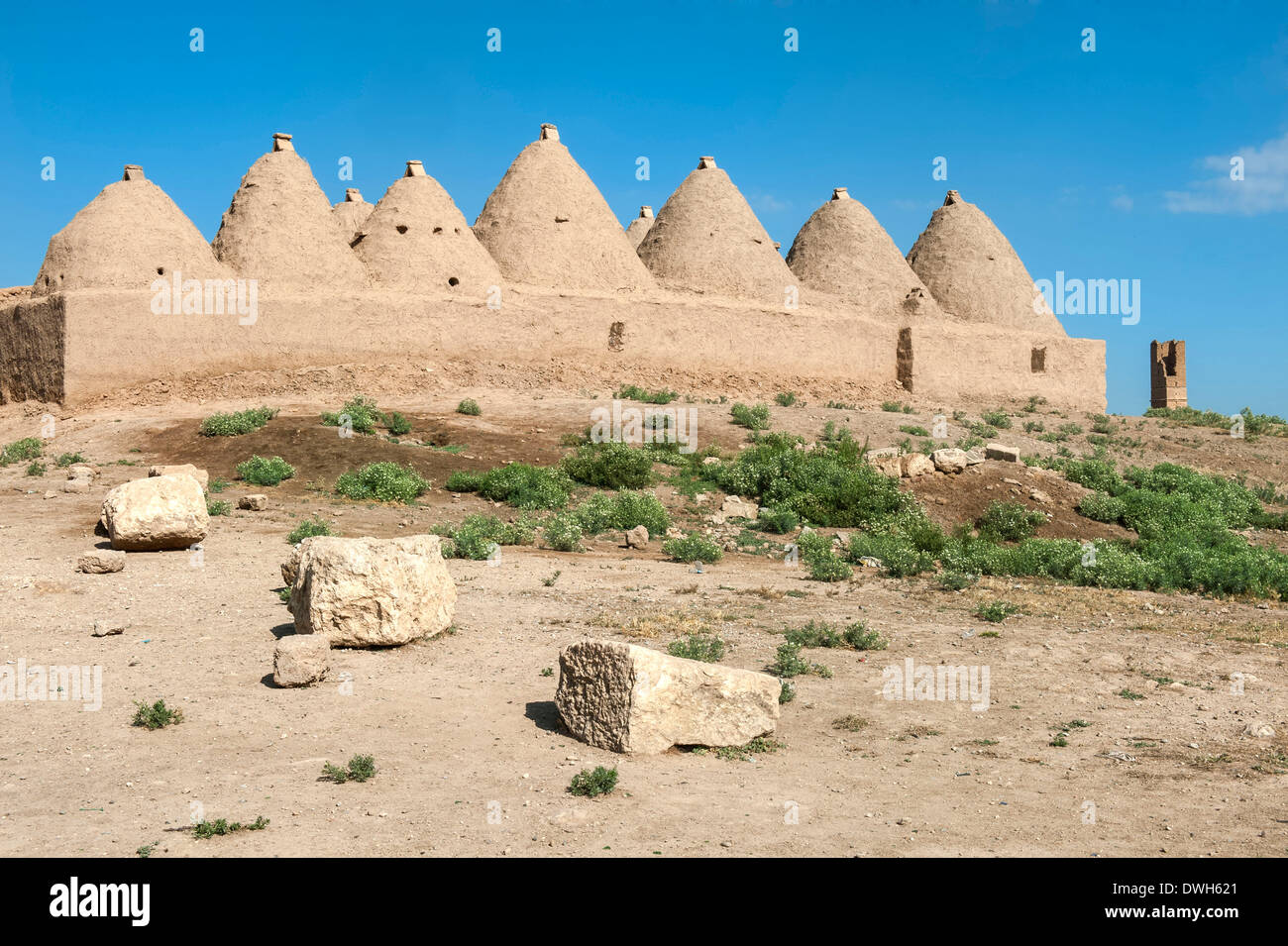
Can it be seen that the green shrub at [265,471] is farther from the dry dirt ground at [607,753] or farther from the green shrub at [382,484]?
the dry dirt ground at [607,753]

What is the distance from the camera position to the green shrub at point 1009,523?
12.7 meters

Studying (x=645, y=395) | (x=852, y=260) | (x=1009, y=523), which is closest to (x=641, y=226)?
(x=852, y=260)

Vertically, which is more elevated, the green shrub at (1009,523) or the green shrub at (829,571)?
the green shrub at (1009,523)

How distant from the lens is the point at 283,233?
20.8 metres

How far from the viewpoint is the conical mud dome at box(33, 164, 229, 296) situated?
1947cm

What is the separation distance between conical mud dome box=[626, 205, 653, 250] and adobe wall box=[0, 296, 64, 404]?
20.1 m

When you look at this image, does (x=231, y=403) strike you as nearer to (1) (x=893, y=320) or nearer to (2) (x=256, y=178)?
(2) (x=256, y=178)

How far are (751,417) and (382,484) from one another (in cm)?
802

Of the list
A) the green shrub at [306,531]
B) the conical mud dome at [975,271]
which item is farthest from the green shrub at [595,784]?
the conical mud dome at [975,271]

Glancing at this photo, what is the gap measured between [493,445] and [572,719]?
11.2m

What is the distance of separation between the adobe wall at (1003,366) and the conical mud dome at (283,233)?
47.7 feet

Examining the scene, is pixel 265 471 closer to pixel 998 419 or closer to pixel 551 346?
pixel 551 346

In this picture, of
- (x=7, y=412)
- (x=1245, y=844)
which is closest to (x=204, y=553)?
(x=1245, y=844)

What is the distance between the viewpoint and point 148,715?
5.38 m
